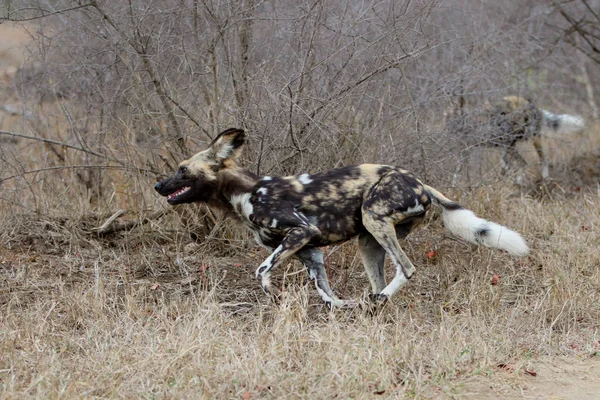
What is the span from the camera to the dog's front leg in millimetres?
5133

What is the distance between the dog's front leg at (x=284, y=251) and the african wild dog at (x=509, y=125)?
227 centimetres

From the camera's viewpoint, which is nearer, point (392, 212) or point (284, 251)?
point (284, 251)

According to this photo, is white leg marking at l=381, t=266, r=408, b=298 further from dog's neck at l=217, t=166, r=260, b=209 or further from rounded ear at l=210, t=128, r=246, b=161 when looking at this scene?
rounded ear at l=210, t=128, r=246, b=161

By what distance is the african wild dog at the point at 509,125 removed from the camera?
7484 millimetres

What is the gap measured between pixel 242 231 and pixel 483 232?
6.49 ft

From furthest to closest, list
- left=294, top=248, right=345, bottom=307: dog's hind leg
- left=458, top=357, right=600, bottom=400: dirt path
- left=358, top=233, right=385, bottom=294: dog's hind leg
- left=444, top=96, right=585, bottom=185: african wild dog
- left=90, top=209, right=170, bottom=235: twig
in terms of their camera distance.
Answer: left=444, top=96, right=585, bottom=185: african wild dog, left=90, top=209, right=170, bottom=235: twig, left=358, top=233, right=385, bottom=294: dog's hind leg, left=294, top=248, right=345, bottom=307: dog's hind leg, left=458, top=357, right=600, bottom=400: dirt path

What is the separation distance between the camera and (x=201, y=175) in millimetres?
5500

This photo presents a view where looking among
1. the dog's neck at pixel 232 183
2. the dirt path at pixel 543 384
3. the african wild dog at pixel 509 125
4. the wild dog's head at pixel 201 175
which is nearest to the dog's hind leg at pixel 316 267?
the dog's neck at pixel 232 183

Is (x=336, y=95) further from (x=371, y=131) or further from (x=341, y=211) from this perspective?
(x=341, y=211)

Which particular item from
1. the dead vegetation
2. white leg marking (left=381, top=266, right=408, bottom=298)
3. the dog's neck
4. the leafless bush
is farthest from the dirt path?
the leafless bush

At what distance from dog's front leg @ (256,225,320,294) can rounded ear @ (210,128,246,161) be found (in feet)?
2.19

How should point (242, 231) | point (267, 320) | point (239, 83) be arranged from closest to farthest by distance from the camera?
point (267, 320) → point (239, 83) → point (242, 231)

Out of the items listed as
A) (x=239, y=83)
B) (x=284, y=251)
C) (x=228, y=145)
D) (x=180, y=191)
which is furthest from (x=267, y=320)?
(x=239, y=83)

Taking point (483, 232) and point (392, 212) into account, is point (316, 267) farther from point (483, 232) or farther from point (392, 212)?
point (483, 232)
